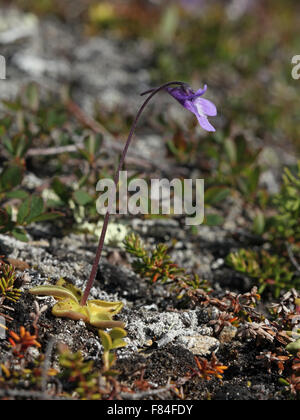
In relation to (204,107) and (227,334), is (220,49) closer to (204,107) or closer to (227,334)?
(204,107)

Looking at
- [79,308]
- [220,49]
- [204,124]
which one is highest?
[220,49]

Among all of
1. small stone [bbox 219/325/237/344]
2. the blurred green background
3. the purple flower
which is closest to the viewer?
the purple flower

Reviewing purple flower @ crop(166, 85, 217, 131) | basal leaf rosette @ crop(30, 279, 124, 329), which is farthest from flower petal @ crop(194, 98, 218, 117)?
basal leaf rosette @ crop(30, 279, 124, 329)

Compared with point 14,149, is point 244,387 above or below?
below

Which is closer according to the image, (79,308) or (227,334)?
(79,308)

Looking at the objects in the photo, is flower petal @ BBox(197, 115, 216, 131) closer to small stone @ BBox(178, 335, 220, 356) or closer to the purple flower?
the purple flower

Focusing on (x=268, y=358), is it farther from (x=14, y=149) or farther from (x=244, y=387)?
(x=14, y=149)

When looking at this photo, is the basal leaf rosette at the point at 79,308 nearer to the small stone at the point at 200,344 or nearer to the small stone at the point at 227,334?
the small stone at the point at 200,344

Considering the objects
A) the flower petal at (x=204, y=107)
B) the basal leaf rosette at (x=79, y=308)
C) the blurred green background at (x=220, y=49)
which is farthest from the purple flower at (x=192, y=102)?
the blurred green background at (x=220, y=49)

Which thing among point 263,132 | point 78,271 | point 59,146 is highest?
point 263,132

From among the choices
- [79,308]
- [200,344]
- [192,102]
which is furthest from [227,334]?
[192,102]
